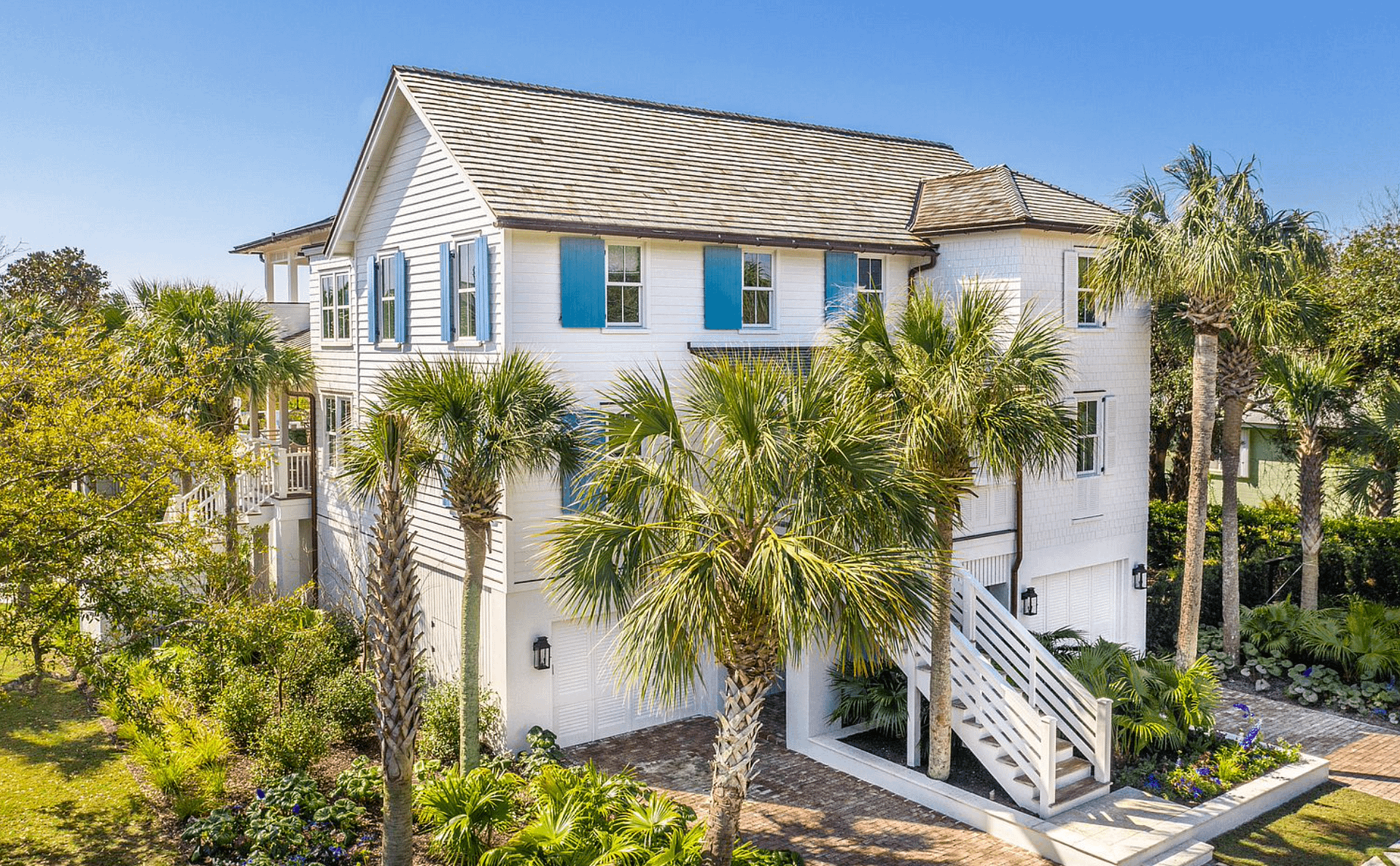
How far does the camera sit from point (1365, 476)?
1941cm

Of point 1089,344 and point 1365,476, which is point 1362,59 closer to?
point 1365,476

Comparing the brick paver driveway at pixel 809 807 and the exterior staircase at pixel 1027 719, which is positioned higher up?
the exterior staircase at pixel 1027 719

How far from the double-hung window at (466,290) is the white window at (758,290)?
4.57m

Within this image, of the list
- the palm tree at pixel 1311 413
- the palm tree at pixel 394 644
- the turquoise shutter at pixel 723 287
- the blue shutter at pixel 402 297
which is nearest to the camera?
the palm tree at pixel 394 644

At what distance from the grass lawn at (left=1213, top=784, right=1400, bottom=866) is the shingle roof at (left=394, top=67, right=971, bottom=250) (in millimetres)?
10601

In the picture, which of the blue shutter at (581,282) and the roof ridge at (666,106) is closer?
the blue shutter at (581,282)

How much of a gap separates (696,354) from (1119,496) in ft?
30.2

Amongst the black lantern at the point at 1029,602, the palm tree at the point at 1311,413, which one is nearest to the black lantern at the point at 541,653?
the black lantern at the point at 1029,602

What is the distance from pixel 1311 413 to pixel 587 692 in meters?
15.0

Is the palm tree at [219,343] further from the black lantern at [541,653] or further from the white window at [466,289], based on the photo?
the black lantern at [541,653]

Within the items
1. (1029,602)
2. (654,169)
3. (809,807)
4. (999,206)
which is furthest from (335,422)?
(1029,602)

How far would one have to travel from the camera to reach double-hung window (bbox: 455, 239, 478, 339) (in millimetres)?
15352

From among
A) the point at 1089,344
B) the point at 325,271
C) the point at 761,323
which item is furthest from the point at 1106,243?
the point at 325,271

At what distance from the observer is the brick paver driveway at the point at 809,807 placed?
11578mm
